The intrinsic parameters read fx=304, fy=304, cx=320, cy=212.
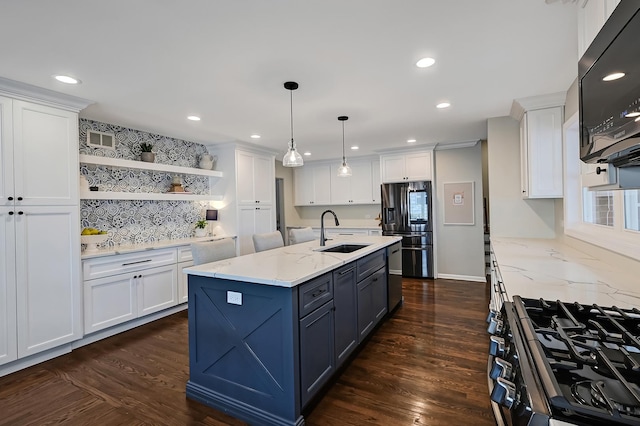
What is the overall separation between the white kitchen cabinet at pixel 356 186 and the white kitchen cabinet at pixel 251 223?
1.79 meters

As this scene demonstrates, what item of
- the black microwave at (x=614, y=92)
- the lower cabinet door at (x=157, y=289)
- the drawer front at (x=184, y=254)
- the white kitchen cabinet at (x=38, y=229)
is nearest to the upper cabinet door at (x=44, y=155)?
the white kitchen cabinet at (x=38, y=229)

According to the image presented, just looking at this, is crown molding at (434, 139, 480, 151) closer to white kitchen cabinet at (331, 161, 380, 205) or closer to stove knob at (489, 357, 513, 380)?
white kitchen cabinet at (331, 161, 380, 205)

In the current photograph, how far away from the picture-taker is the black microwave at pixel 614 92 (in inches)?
33.3

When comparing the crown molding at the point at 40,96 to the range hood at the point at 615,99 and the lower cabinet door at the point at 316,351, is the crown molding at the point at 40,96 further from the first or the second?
the range hood at the point at 615,99

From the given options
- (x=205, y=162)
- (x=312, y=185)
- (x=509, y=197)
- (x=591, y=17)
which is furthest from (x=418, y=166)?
(x=591, y=17)

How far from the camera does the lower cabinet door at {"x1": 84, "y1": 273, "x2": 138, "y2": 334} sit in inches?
123

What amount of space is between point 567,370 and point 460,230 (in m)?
5.09

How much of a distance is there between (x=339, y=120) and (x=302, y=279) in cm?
257

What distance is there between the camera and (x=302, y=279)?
1.83 m

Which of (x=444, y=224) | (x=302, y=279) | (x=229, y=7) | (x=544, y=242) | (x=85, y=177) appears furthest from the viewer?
(x=444, y=224)

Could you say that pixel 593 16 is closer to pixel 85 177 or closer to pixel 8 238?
pixel 8 238

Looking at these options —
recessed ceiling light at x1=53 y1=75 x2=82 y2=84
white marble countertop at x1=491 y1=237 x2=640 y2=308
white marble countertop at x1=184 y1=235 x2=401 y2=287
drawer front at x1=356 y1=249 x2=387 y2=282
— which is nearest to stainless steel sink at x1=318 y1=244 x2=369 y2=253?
drawer front at x1=356 y1=249 x2=387 y2=282

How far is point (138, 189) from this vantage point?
4117 mm

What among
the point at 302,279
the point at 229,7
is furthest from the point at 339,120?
the point at 302,279
